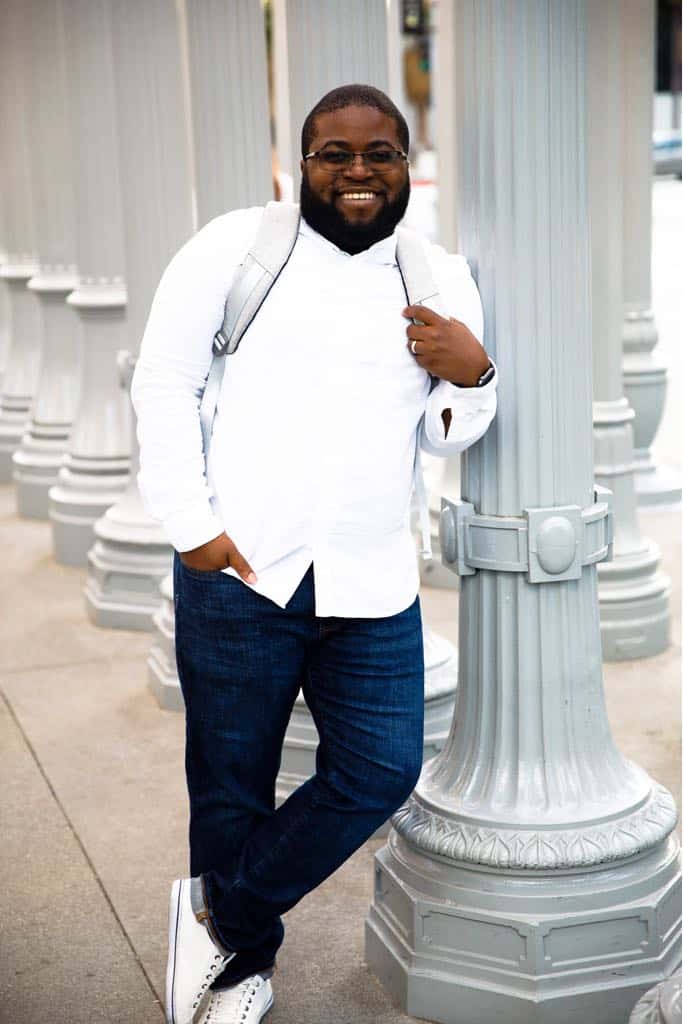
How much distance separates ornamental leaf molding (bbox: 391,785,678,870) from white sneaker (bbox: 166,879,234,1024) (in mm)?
530

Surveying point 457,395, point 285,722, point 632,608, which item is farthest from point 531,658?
point 632,608

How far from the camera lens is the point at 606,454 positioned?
21.0 feet

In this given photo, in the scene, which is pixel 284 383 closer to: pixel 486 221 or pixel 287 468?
pixel 287 468

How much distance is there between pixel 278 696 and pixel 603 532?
2.86 feet

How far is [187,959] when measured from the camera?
3486 millimetres

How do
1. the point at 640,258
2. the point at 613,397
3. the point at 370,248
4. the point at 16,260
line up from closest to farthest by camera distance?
the point at 370,248 → the point at 613,397 → the point at 640,258 → the point at 16,260

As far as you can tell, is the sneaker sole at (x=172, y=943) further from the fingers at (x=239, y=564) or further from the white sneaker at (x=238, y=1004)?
the fingers at (x=239, y=564)

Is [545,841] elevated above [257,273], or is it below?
below

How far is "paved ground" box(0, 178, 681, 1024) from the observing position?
3758mm

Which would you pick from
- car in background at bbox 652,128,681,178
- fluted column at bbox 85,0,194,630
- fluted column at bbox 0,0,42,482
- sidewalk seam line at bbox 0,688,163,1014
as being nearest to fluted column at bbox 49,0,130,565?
fluted column at bbox 85,0,194,630

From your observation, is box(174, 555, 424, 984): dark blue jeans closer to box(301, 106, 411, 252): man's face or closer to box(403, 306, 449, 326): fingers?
box(403, 306, 449, 326): fingers

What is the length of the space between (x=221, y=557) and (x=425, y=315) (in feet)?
2.04

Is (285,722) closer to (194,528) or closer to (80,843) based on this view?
(194,528)

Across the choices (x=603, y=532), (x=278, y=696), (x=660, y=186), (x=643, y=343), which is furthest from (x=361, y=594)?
(x=660, y=186)
